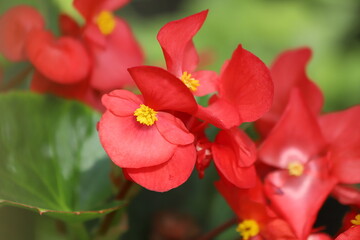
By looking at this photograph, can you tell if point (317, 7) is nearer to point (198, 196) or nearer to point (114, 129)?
point (198, 196)

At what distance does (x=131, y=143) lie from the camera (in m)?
0.50

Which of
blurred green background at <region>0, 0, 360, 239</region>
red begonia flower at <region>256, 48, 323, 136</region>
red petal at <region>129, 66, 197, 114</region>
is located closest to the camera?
red petal at <region>129, 66, 197, 114</region>

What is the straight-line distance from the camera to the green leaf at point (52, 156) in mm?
615

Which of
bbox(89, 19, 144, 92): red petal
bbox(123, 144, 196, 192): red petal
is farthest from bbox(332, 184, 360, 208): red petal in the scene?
bbox(89, 19, 144, 92): red petal

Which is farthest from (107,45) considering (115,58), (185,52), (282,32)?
(282,32)

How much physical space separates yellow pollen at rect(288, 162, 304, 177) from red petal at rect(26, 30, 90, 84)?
0.29m

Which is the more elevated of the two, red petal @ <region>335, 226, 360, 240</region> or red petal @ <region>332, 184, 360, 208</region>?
red petal @ <region>335, 226, 360, 240</region>

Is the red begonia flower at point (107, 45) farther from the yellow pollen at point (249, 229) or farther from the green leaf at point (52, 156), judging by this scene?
the yellow pollen at point (249, 229)

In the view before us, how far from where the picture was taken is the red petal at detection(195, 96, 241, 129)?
501mm

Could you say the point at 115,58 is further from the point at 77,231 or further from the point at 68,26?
the point at 77,231

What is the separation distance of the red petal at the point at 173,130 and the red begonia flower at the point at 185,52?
0.05m

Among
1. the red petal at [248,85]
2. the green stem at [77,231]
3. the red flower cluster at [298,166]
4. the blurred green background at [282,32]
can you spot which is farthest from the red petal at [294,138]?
the blurred green background at [282,32]

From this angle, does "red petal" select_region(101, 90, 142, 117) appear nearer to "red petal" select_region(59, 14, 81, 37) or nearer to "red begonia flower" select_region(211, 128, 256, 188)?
"red begonia flower" select_region(211, 128, 256, 188)

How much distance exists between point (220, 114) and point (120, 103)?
10cm
